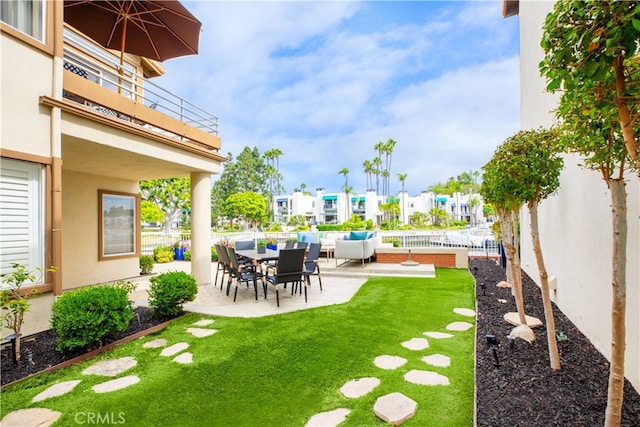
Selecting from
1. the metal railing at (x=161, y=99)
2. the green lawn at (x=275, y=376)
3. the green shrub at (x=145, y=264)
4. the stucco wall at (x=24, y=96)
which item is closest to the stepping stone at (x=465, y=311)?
the green lawn at (x=275, y=376)

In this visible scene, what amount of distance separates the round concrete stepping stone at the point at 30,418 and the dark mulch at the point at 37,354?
80cm


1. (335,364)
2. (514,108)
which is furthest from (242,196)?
(335,364)

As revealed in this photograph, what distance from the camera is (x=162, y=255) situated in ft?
42.2

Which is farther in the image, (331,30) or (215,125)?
(331,30)

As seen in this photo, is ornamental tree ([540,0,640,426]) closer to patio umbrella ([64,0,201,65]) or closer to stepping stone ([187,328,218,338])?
stepping stone ([187,328,218,338])

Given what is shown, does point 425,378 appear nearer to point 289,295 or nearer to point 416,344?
point 416,344

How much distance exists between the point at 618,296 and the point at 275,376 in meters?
2.90

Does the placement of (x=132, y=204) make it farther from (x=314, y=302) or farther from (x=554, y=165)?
(x=554, y=165)

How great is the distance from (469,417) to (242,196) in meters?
29.9

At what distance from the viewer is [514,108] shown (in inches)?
415

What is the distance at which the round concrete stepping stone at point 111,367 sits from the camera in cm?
332

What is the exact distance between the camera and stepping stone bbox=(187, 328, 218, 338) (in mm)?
4375

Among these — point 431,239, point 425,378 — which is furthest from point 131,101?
point 431,239

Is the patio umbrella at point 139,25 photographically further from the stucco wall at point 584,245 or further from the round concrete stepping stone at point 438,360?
the round concrete stepping stone at point 438,360
